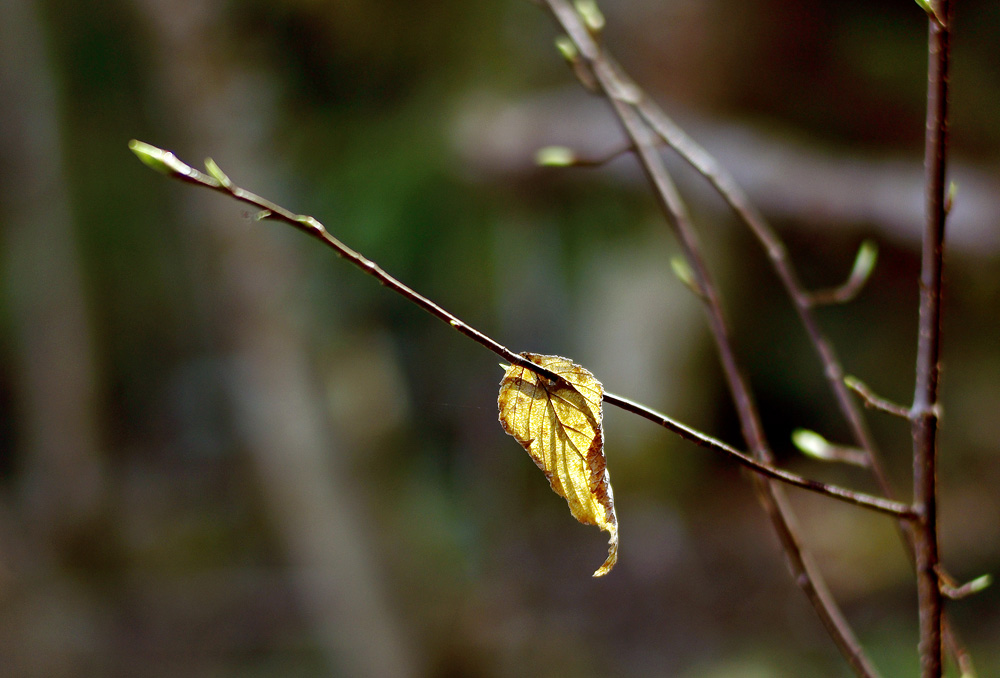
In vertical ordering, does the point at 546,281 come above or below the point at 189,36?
below

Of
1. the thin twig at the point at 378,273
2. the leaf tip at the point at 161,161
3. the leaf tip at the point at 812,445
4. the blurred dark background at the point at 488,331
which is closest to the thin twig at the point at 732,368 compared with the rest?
the leaf tip at the point at 812,445

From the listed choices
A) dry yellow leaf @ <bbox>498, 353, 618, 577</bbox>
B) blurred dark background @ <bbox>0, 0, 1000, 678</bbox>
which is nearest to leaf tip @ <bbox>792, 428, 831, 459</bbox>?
dry yellow leaf @ <bbox>498, 353, 618, 577</bbox>

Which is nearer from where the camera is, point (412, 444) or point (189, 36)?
point (189, 36)

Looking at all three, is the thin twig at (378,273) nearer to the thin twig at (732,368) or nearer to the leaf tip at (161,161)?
the leaf tip at (161,161)

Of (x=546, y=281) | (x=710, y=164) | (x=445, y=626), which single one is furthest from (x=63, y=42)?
(x=710, y=164)

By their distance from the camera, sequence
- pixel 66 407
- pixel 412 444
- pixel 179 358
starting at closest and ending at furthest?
pixel 412 444
pixel 66 407
pixel 179 358

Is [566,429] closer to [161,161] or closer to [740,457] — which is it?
[740,457]

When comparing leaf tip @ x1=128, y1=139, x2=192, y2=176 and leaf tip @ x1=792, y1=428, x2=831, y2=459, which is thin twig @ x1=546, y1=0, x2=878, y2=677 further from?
leaf tip @ x1=128, y1=139, x2=192, y2=176

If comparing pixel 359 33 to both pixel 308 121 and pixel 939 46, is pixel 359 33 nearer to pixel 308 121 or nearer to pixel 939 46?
pixel 308 121
